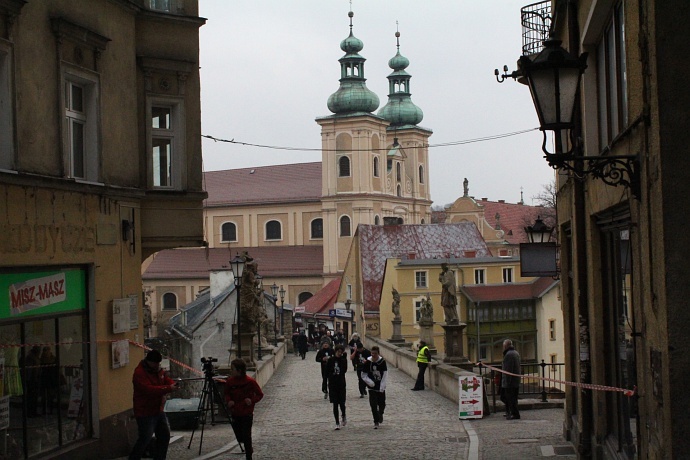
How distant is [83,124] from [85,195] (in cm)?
104

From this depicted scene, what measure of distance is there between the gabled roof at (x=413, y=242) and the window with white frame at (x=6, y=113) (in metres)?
62.5

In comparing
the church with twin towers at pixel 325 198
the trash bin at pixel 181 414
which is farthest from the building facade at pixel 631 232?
the church with twin towers at pixel 325 198

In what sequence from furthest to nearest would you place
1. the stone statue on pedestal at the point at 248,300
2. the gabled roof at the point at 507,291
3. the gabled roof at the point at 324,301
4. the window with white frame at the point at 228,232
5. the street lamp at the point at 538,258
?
1. the window with white frame at the point at 228,232
2. the gabled roof at the point at 324,301
3. the gabled roof at the point at 507,291
4. the stone statue on pedestal at the point at 248,300
5. the street lamp at the point at 538,258

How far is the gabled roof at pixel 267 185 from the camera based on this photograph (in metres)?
113

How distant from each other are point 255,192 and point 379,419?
99.3 meters

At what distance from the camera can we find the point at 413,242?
252 feet

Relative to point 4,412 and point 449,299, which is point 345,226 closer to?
point 449,299

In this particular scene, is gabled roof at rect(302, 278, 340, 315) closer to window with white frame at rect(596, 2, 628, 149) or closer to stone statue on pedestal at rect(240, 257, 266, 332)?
stone statue on pedestal at rect(240, 257, 266, 332)

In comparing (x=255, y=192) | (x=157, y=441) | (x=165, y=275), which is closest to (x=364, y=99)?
(x=255, y=192)

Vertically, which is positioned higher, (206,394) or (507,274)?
(507,274)

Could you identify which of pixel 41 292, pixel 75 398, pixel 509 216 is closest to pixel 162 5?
pixel 41 292

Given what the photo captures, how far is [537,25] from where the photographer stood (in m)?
15.7

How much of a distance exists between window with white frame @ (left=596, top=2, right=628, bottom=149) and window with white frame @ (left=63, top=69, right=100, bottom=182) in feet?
21.6

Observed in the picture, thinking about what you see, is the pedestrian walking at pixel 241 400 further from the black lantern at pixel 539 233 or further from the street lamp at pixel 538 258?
the black lantern at pixel 539 233
